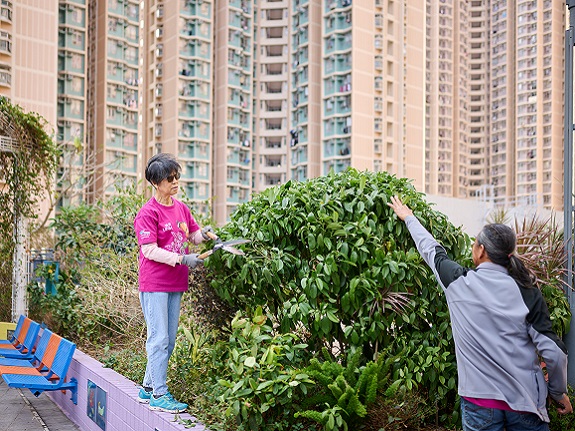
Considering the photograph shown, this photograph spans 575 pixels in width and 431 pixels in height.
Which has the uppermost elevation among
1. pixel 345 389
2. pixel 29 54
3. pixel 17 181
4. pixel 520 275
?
pixel 29 54

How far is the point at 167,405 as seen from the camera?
202 inches

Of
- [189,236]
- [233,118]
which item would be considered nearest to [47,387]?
[189,236]

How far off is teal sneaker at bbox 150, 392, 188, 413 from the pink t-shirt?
77 cm

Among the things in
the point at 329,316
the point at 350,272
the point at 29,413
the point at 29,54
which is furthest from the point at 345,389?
the point at 29,54

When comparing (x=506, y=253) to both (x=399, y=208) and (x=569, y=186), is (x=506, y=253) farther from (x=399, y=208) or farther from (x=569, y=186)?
(x=569, y=186)

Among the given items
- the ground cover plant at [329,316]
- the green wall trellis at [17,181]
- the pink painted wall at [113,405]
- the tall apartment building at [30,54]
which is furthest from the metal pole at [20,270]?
the tall apartment building at [30,54]

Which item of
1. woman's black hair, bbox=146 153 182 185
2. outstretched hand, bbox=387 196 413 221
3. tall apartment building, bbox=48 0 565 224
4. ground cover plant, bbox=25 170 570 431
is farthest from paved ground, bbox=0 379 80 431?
tall apartment building, bbox=48 0 565 224

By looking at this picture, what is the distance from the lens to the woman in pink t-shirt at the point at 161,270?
507cm

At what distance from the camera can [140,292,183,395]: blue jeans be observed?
5.09m

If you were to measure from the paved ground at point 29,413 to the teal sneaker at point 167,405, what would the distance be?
2164 mm

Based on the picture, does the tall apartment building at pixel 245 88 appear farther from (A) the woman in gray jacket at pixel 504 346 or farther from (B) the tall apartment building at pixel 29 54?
(A) the woman in gray jacket at pixel 504 346

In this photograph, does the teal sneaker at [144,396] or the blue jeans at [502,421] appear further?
the teal sneaker at [144,396]

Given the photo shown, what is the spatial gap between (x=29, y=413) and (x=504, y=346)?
5.80 meters

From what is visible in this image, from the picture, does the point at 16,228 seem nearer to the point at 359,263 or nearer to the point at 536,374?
the point at 359,263
